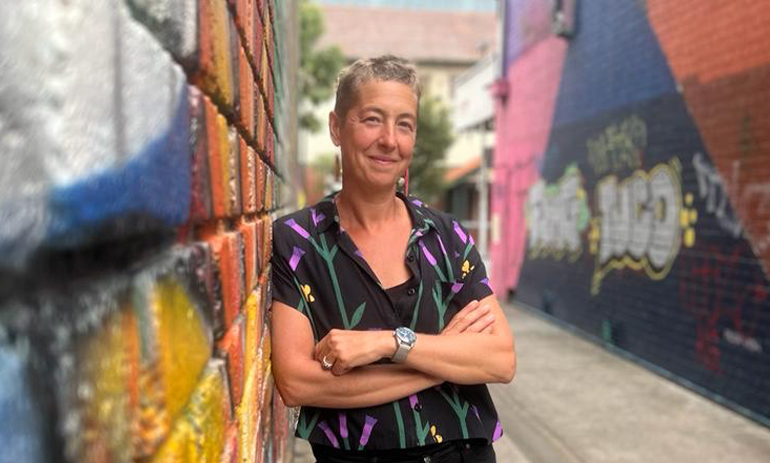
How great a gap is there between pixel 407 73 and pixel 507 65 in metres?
11.5

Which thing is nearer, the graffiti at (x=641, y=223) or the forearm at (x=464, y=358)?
the forearm at (x=464, y=358)

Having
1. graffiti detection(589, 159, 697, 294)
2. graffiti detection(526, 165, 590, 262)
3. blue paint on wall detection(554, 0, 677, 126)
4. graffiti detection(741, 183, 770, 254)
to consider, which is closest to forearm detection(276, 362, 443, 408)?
graffiti detection(741, 183, 770, 254)

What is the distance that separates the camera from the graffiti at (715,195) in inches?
225

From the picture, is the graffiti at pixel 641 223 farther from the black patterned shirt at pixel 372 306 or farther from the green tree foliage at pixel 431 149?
the green tree foliage at pixel 431 149

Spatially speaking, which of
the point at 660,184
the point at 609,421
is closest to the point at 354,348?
the point at 609,421

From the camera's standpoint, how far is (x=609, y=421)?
5371 millimetres

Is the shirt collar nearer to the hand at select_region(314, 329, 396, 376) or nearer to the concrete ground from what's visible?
the hand at select_region(314, 329, 396, 376)

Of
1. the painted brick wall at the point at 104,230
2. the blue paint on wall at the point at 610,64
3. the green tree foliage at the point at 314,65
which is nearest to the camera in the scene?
the painted brick wall at the point at 104,230

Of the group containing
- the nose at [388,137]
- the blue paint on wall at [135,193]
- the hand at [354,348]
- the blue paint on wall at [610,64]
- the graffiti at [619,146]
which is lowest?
the hand at [354,348]

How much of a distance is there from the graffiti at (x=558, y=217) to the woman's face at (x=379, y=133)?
296 inches

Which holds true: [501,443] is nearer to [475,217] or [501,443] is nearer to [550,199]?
[550,199]

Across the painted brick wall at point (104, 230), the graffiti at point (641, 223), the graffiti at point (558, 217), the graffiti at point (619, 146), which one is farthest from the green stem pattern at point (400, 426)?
the graffiti at point (558, 217)

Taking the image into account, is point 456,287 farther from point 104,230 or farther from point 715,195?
point 715,195

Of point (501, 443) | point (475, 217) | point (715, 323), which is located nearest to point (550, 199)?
point (715, 323)
